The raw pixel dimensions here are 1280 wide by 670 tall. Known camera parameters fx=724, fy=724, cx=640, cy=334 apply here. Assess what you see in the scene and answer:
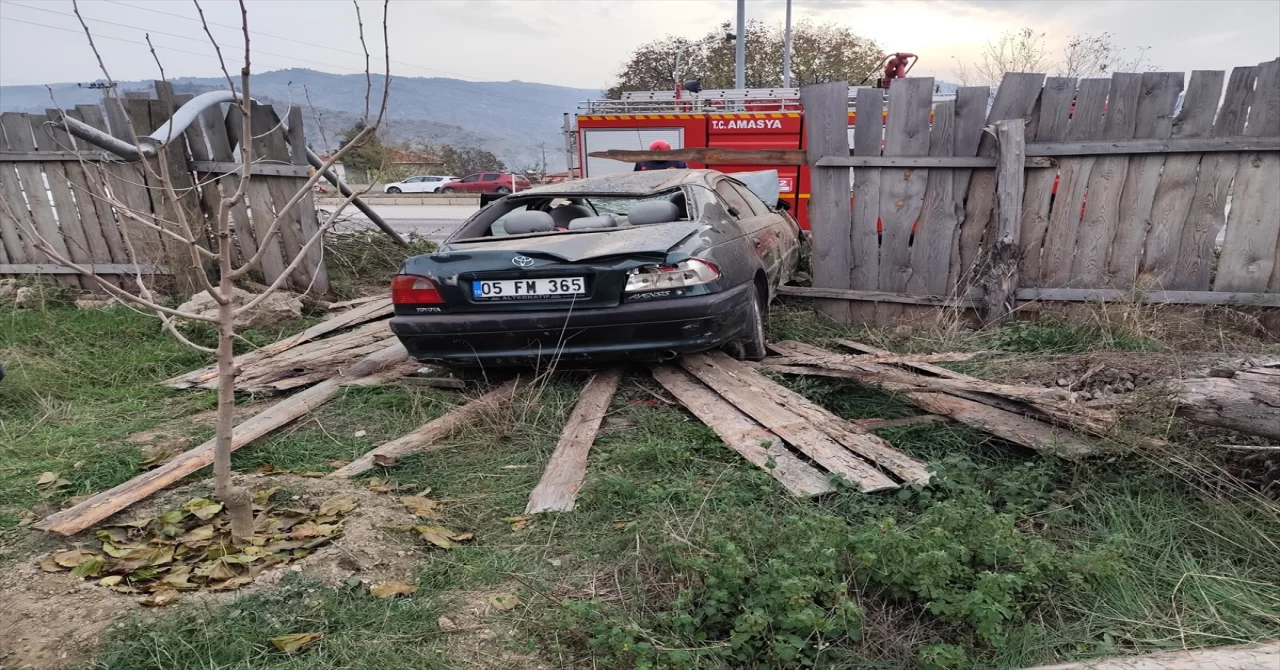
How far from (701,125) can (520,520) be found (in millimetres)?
9341

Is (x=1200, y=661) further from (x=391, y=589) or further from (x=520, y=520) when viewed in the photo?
(x=391, y=589)

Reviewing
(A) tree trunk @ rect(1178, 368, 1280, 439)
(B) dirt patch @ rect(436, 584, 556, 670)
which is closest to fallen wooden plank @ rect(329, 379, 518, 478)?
(B) dirt patch @ rect(436, 584, 556, 670)

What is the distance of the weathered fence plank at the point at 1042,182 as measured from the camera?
5075 millimetres

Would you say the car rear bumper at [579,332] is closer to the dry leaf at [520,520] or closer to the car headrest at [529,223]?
the car headrest at [529,223]

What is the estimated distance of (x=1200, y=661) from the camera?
73.9 inches

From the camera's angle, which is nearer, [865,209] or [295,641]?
[295,641]

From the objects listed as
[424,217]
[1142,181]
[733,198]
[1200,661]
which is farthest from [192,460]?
[424,217]

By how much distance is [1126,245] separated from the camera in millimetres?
5145

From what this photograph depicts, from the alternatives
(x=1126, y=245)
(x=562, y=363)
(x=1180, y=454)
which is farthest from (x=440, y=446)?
(x=1126, y=245)

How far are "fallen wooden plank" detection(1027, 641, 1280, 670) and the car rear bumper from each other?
245 centimetres

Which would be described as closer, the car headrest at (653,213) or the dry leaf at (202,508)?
the dry leaf at (202,508)

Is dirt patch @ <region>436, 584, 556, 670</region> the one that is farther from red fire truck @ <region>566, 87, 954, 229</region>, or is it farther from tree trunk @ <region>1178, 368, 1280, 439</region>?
red fire truck @ <region>566, 87, 954, 229</region>

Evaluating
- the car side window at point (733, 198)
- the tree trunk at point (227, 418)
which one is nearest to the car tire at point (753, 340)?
the car side window at point (733, 198)

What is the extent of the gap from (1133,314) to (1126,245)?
2.00ft
